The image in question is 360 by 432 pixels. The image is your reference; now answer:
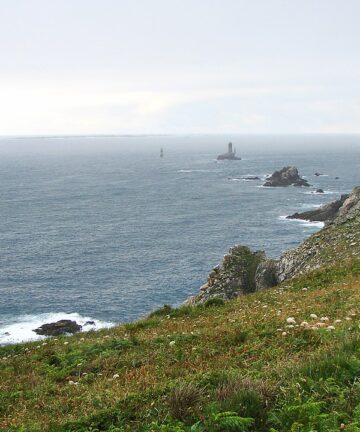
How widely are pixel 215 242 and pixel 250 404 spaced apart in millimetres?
69090

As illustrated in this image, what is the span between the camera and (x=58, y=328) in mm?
45562

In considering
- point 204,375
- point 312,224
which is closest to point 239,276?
point 204,375

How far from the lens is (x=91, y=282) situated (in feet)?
196

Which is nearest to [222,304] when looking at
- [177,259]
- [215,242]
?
[177,259]

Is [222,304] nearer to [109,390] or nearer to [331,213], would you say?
[109,390]

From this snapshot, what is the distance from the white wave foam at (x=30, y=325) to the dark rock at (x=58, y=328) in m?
0.63

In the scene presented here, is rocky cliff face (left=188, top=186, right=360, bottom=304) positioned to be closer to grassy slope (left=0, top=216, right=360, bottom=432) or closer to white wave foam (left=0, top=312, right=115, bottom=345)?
grassy slope (left=0, top=216, right=360, bottom=432)

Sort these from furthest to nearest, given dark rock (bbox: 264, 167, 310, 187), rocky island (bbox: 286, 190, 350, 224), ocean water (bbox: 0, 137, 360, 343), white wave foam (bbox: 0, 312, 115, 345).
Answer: dark rock (bbox: 264, 167, 310, 187), rocky island (bbox: 286, 190, 350, 224), ocean water (bbox: 0, 137, 360, 343), white wave foam (bbox: 0, 312, 115, 345)

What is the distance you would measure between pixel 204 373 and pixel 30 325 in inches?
1597

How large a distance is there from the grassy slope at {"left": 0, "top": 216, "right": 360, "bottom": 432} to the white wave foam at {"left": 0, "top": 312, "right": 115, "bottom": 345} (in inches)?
1031

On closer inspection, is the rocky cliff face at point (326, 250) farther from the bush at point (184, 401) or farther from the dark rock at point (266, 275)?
A: the bush at point (184, 401)

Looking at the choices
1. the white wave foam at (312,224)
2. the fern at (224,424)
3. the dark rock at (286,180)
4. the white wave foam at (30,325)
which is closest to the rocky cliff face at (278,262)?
the white wave foam at (30,325)

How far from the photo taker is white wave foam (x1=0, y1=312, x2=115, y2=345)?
43.6 m

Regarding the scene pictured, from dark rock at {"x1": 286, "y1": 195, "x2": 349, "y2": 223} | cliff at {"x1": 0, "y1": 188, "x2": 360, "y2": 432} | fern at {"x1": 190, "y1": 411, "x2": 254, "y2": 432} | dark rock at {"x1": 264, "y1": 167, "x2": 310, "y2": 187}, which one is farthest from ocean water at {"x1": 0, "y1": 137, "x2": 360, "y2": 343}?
fern at {"x1": 190, "y1": 411, "x2": 254, "y2": 432}
